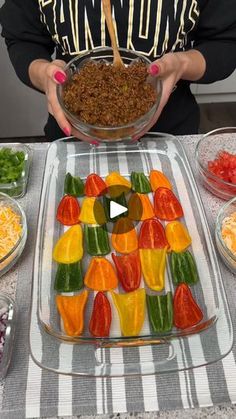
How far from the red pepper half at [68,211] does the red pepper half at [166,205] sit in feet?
0.54

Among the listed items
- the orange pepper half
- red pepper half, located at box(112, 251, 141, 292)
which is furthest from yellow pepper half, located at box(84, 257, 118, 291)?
the orange pepper half

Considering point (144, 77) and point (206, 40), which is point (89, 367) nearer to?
point (144, 77)

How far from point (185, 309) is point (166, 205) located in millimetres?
250

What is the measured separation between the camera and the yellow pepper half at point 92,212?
84 cm

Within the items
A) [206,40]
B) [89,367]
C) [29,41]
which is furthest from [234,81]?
[89,367]

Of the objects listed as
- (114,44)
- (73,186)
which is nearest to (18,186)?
(73,186)

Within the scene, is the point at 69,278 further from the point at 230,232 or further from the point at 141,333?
the point at 230,232

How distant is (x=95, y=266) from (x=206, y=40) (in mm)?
652

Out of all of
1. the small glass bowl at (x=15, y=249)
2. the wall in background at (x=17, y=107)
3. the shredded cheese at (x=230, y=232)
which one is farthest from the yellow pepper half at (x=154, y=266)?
the wall in background at (x=17, y=107)

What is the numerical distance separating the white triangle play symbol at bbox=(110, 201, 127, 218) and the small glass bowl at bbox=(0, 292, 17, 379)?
0.27 metres

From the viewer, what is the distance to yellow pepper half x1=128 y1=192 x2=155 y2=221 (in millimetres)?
850

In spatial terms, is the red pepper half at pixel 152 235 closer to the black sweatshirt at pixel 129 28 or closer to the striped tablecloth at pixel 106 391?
the striped tablecloth at pixel 106 391

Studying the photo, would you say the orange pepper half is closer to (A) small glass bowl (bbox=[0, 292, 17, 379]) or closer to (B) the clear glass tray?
(B) the clear glass tray

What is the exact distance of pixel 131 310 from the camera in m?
0.68
